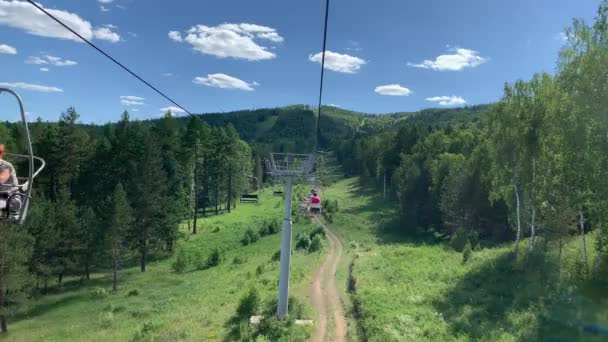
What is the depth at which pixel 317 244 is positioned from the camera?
51.3 metres

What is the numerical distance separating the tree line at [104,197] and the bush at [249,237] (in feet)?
31.2

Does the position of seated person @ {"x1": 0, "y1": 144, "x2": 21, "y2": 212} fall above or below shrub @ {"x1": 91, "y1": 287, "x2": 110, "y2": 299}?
above

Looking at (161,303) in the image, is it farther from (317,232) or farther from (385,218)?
(385,218)

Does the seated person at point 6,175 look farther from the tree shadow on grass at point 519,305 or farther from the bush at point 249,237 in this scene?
the bush at point 249,237

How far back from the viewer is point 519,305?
76.9 feet

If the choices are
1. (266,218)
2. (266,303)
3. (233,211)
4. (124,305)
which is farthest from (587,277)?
(233,211)

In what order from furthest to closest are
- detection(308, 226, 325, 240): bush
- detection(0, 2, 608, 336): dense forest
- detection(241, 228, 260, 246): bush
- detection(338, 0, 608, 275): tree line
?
1. detection(241, 228, 260, 246): bush
2. detection(308, 226, 325, 240): bush
3. detection(0, 2, 608, 336): dense forest
4. detection(338, 0, 608, 275): tree line

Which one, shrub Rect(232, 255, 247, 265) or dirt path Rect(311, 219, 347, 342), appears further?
shrub Rect(232, 255, 247, 265)

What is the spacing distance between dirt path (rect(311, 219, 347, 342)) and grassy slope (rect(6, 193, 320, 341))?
1039 millimetres

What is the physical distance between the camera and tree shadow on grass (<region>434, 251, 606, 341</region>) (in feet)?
63.8

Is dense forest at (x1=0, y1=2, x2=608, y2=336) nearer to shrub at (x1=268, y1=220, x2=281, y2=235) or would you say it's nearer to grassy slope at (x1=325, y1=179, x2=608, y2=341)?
grassy slope at (x1=325, y1=179, x2=608, y2=341)

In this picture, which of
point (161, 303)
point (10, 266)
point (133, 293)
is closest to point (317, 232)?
point (133, 293)

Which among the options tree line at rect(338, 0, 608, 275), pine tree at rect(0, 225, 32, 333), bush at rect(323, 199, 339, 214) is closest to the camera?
tree line at rect(338, 0, 608, 275)

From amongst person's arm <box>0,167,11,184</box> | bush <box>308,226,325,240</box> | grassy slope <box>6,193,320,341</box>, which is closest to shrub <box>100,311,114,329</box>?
grassy slope <box>6,193,320,341</box>
